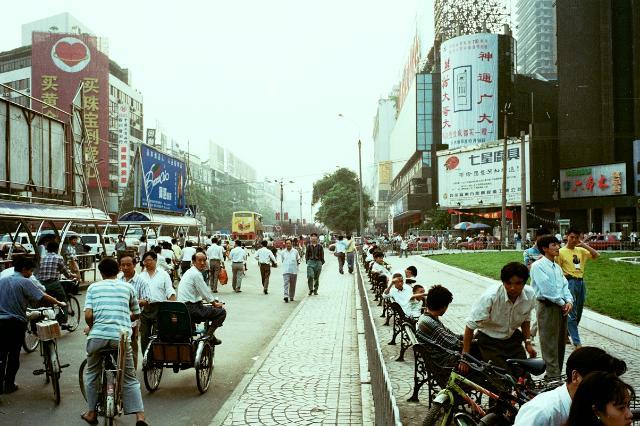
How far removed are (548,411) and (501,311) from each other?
2.69 metres

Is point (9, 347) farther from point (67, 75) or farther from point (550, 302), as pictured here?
point (67, 75)

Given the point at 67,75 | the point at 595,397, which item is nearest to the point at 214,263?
the point at 595,397

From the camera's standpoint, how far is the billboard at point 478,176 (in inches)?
2156

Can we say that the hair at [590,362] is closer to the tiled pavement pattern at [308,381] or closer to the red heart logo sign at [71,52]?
the tiled pavement pattern at [308,381]

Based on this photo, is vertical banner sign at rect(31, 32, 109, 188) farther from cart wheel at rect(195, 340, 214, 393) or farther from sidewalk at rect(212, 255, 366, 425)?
cart wheel at rect(195, 340, 214, 393)

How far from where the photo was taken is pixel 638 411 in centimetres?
334

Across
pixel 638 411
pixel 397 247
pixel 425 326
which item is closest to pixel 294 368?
pixel 425 326

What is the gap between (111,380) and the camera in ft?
18.1

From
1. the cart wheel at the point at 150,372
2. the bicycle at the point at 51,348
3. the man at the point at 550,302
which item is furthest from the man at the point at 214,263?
the man at the point at 550,302

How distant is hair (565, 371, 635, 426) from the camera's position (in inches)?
89.4

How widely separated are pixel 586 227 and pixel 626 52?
1586cm

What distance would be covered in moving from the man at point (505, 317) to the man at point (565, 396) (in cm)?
242

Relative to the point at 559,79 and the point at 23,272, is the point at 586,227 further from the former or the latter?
the point at 23,272

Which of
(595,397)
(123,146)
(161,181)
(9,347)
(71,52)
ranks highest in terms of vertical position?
(71,52)
